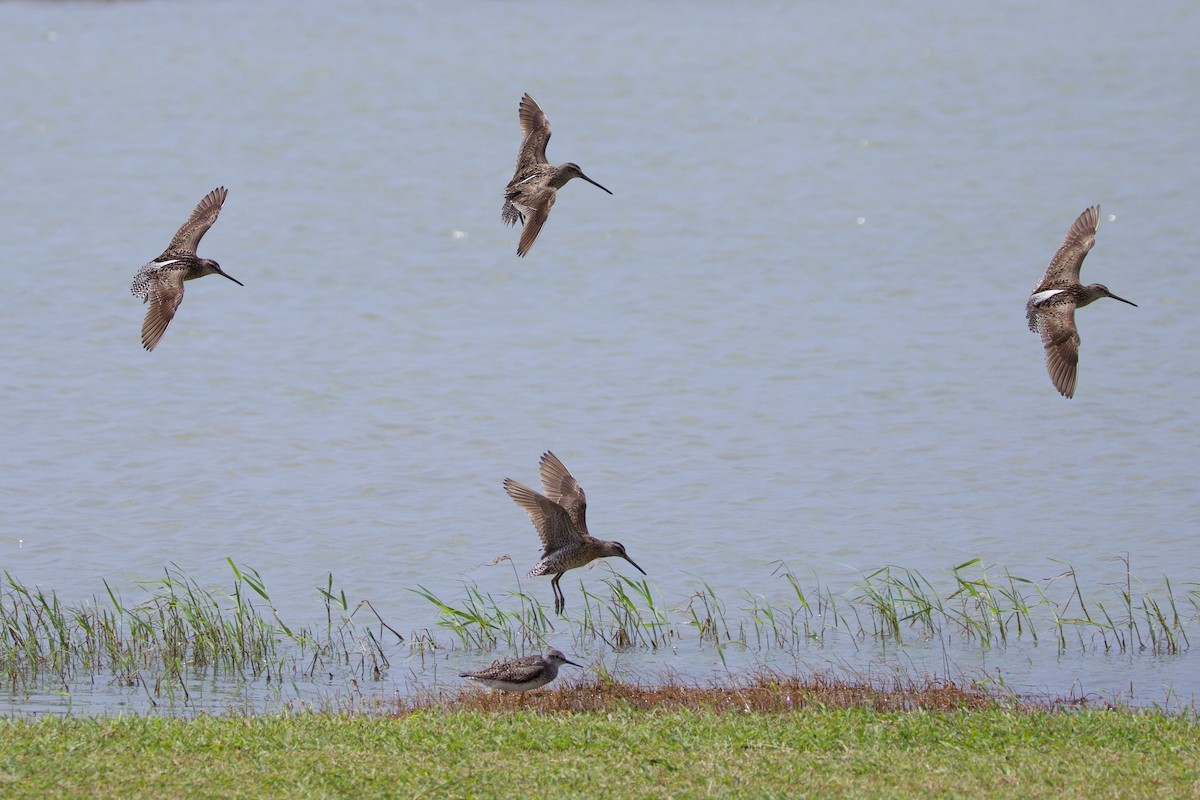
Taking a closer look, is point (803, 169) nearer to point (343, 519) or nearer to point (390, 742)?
point (343, 519)

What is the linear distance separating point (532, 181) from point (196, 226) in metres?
2.26

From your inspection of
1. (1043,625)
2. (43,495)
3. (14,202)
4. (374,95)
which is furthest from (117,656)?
(374,95)

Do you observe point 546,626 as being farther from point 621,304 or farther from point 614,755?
point 621,304

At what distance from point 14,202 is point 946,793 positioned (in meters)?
27.0

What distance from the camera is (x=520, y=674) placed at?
32.9 ft

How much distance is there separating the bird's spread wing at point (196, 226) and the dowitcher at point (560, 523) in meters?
Answer: 2.56

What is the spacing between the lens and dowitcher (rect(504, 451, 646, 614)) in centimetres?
1136

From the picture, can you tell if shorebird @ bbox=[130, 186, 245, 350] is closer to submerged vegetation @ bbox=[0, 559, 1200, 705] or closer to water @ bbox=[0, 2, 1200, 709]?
submerged vegetation @ bbox=[0, 559, 1200, 705]

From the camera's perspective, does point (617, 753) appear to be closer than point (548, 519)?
Yes

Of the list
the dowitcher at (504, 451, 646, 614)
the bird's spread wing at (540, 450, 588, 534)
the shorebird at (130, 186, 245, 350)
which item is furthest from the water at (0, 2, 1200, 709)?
the shorebird at (130, 186, 245, 350)

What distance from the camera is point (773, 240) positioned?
1104 inches

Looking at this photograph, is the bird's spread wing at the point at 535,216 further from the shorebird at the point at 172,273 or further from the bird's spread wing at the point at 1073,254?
the bird's spread wing at the point at 1073,254

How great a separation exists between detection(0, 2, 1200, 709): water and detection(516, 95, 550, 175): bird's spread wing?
3532 millimetres

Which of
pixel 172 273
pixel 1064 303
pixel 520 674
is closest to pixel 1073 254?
pixel 1064 303
